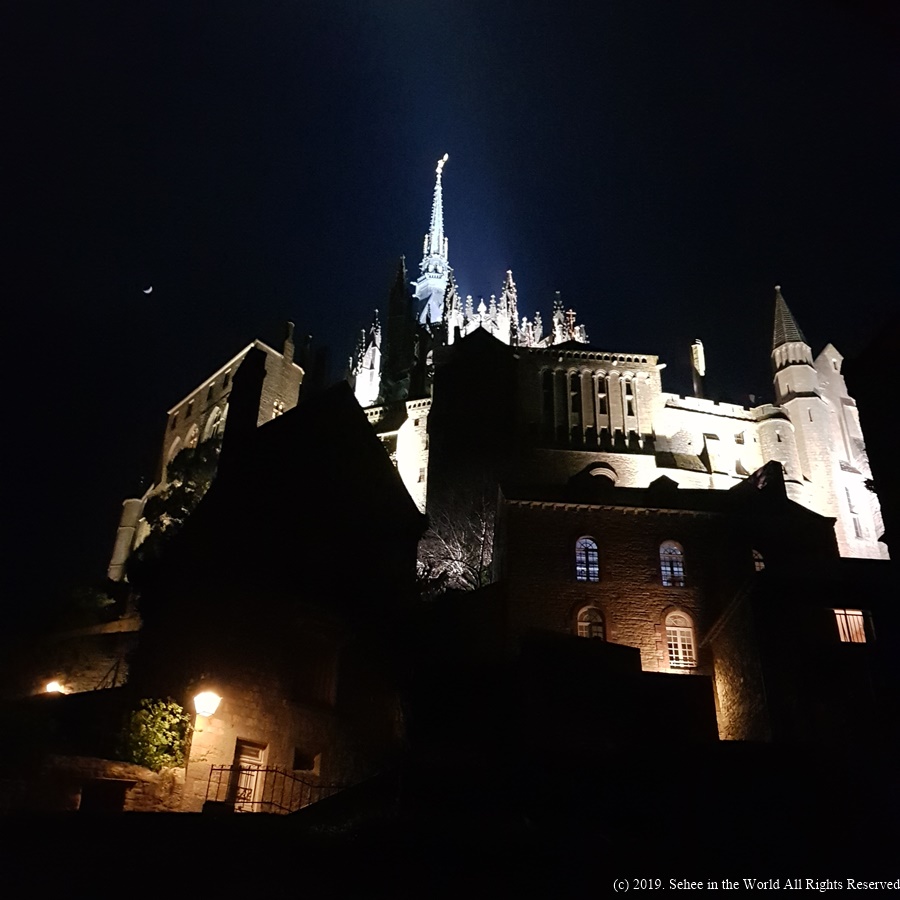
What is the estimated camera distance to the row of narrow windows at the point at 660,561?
109ft

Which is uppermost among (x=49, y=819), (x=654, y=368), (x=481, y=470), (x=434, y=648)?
(x=654, y=368)

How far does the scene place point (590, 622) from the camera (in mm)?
32656

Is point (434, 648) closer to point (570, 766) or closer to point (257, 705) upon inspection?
point (257, 705)

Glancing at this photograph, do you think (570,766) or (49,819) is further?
(570,766)

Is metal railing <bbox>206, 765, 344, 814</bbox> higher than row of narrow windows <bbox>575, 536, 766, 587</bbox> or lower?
lower

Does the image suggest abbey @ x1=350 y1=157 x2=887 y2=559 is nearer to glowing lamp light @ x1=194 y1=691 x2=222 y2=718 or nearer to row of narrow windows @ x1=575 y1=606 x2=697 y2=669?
row of narrow windows @ x1=575 y1=606 x2=697 y2=669

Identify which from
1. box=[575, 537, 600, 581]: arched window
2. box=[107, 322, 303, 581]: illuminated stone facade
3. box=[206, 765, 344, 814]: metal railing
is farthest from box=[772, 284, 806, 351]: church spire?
box=[206, 765, 344, 814]: metal railing

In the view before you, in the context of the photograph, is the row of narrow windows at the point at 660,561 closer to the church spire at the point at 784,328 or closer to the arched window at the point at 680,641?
the arched window at the point at 680,641

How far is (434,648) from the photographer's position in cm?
2972

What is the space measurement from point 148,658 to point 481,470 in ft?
97.5

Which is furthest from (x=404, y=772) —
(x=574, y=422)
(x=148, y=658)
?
(x=574, y=422)

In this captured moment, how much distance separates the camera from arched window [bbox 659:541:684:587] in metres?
32.9

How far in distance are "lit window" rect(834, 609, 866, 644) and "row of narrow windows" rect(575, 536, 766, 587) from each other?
269 inches

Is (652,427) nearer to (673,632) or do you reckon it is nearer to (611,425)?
(611,425)
